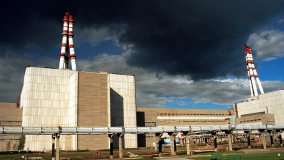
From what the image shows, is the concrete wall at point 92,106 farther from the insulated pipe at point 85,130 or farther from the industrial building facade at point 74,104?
the insulated pipe at point 85,130

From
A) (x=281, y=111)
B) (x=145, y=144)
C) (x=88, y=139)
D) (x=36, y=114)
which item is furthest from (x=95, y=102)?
(x=281, y=111)

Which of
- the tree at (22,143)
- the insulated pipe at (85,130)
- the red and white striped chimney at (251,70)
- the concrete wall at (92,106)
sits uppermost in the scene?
the red and white striped chimney at (251,70)

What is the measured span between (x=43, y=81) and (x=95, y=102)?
19.0m

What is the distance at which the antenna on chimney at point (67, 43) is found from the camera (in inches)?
3973

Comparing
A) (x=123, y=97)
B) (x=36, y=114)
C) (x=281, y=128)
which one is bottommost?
(x=281, y=128)

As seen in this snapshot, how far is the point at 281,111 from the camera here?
112188 millimetres

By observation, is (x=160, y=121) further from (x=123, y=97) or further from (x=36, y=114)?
(x=36, y=114)

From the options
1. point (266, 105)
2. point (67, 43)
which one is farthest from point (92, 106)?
point (266, 105)

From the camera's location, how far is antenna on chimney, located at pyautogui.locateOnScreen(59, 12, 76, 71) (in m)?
101

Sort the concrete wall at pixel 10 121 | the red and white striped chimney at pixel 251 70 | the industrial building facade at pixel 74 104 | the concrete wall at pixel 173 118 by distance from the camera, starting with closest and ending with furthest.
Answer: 1. the industrial building facade at pixel 74 104
2. the concrete wall at pixel 10 121
3. the concrete wall at pixel 173 118
4. the red and white striped chimney at pixel 251 70

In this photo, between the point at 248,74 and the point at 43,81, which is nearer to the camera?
the point at 43,81

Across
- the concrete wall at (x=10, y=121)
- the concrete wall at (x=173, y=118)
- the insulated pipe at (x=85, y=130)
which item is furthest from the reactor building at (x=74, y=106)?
the insulated pipe at (x=85, y=130)

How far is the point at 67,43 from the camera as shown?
107438 millimetres

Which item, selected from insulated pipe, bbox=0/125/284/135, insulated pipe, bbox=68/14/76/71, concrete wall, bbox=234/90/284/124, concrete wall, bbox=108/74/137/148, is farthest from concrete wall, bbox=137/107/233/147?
insulated pipe, bbox=0/125/284/135
